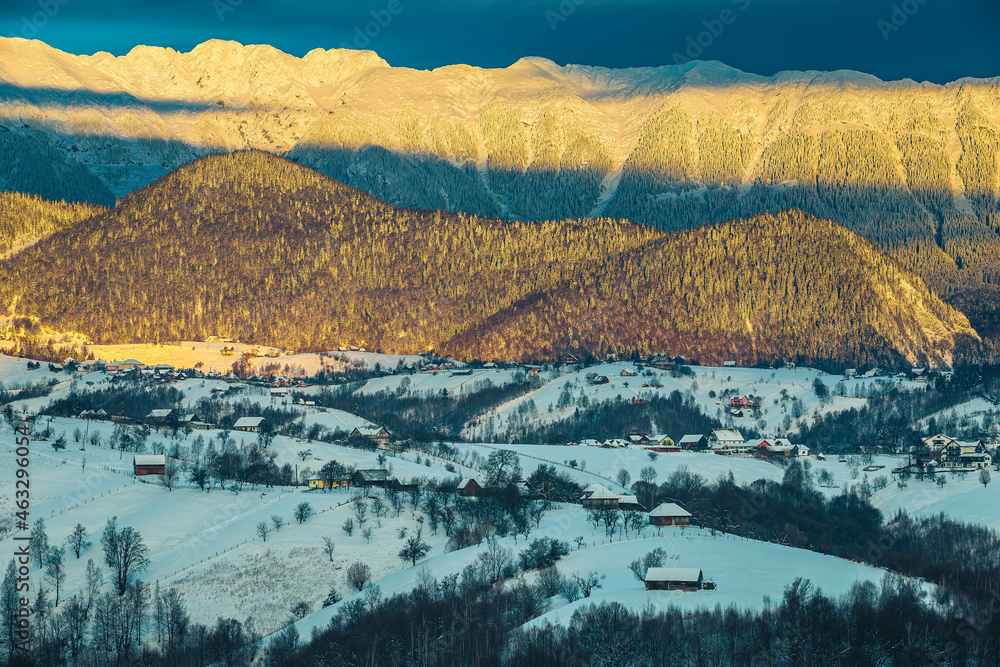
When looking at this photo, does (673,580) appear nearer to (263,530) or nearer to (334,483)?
(263,530)

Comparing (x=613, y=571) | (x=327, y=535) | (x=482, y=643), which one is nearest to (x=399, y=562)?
(x=327, y=535)

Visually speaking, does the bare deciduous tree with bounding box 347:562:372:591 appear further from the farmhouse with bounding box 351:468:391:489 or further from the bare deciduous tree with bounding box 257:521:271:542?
the farmhouse with bounding box 351:468:391:489

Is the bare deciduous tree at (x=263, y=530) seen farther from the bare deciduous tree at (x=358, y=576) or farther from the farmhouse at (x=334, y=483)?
the farmhouse at (x=334, y=483)

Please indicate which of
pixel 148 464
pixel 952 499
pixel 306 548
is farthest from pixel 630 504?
pixel 148 464

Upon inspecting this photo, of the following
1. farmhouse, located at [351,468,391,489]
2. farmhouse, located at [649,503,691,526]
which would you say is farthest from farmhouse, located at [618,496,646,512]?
farmhouse, located at [351,468,391,489]

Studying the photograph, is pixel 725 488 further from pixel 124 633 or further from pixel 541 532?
pixel 124 633
